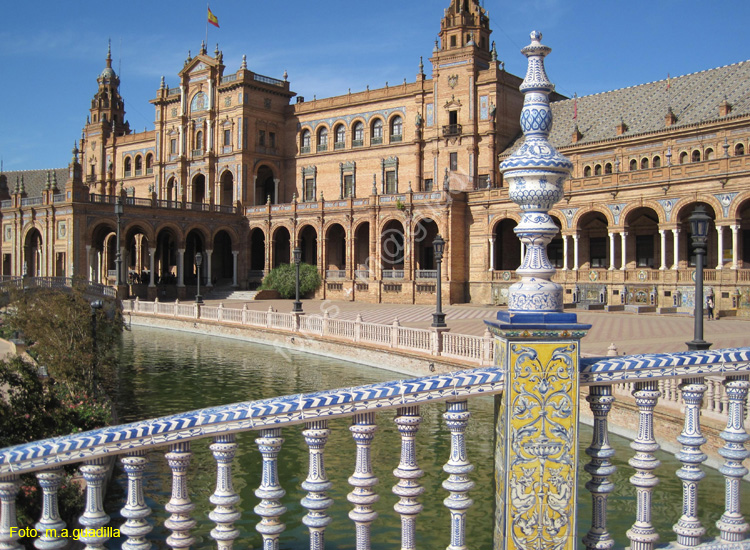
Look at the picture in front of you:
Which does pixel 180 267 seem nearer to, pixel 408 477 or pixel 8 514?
pixel 8 514

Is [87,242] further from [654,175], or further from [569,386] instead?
[569,386]

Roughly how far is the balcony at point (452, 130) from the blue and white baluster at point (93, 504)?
147 feet

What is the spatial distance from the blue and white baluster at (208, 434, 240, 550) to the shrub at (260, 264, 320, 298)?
144 ft

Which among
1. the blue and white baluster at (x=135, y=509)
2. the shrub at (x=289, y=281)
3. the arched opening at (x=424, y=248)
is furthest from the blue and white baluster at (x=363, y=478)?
the shrub at (x=289, y=281)

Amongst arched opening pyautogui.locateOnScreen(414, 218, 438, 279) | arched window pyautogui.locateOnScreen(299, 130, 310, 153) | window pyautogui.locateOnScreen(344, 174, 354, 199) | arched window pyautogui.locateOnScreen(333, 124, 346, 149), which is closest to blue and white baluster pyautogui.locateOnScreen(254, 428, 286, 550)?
arched opening pyautogui.locateOnScreen(414, 218, 438, 279)

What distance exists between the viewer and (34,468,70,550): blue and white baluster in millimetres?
3301

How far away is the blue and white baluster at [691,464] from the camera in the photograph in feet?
12.5

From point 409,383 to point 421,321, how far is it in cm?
2587

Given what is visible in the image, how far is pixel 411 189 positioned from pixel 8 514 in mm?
44005

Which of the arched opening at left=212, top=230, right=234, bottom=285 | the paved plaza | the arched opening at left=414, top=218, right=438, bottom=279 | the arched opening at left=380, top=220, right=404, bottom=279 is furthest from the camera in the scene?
the arched opening at left=212, top=230, right=234, bottom=285

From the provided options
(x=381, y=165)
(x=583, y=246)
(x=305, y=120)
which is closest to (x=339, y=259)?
(x=381, y=165)

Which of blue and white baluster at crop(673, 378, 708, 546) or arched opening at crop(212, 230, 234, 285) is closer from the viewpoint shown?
blue and white baluster at crop(673, 378, 708, 546)

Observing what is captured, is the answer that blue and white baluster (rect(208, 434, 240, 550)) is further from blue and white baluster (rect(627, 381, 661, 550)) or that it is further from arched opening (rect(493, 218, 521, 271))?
arched opening (rect(493, 218, 521, 271))

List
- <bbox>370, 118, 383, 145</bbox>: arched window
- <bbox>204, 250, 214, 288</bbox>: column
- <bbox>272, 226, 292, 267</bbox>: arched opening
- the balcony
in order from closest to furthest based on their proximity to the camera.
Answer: the balcony → <bbox>204, 250, 214, 288</bbox>: column → <bbox>370, 118, 383, 145</bbox>: arched window → <bbox>272, 226, 292, 267</bbox>: arched opening
